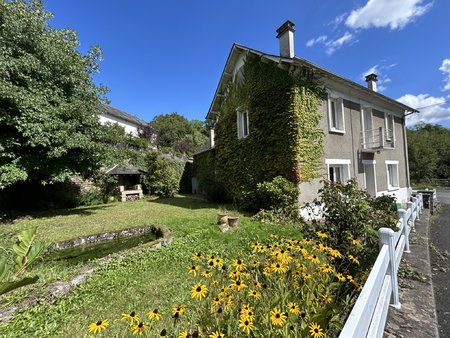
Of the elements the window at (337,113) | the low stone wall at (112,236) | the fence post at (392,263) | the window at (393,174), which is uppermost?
the window at (337,113)

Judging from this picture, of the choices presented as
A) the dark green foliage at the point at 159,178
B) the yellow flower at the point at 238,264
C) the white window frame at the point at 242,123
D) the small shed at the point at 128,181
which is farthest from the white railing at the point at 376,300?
the dark green foliage at the point at 159,178

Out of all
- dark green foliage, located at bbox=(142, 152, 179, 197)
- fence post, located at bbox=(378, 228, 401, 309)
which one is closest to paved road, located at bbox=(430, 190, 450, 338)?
fence post, located at bbox=(378, 228, 401, 309)

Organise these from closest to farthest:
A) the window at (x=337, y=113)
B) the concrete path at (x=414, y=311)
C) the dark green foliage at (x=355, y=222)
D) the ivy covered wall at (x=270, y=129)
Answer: the concrete path at (x=414, y=311), the dark green foliage at (x=355, y=222), the ivy covered wall at (x=270, y=129), the window at (x=337, y=113)

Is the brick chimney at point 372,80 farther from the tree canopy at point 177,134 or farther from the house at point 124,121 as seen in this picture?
the tree canopy at point 177,134

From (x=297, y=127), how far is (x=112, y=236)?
810 centimetres

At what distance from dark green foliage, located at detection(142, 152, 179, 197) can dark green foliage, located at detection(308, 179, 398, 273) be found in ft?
46.3

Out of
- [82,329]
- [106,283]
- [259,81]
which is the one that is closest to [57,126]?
[106,283]

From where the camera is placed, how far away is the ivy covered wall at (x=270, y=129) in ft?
28.4

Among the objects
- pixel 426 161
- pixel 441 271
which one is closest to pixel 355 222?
pixel 441 271

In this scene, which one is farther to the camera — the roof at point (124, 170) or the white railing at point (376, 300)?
the roof at point (124, 170)

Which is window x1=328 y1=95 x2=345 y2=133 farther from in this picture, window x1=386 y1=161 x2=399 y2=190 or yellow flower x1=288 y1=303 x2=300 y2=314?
yellow flower x1=288 y1=303 x2=300 y2=314

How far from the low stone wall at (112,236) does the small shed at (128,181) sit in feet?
28.4

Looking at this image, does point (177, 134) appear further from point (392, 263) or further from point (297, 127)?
point (392, 263)

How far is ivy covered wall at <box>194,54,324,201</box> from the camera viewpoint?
8.65 metres
